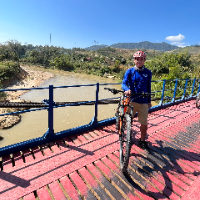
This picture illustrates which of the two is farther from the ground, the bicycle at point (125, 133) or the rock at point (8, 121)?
the bicycle at point (125, 133)

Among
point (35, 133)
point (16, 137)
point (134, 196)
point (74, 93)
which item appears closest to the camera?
point (134, 196)

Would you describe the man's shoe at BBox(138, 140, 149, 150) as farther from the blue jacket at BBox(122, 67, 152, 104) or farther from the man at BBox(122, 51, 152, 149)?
the blue jacket at BBox(122, 67, 152, 104)

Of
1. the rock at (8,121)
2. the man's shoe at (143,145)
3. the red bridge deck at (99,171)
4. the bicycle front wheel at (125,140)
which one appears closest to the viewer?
the red bridge deck at (99,171)

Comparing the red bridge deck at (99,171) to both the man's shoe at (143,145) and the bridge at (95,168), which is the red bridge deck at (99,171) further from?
the man's shoe at (143,145)

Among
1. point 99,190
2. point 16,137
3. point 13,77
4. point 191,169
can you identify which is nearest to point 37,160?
point 99,190

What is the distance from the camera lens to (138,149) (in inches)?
127

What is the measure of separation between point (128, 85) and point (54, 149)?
1919 mm

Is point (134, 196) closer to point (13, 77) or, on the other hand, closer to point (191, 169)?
point (191, 169)

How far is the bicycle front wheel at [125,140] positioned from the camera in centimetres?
237

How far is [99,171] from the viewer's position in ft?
8.30

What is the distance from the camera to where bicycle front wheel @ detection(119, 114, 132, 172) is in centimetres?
237

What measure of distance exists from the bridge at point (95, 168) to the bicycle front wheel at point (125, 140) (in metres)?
0.22

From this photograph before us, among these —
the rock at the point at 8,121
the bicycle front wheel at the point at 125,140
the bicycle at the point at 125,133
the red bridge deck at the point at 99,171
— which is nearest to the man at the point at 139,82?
the bicycle at the point at 125,133

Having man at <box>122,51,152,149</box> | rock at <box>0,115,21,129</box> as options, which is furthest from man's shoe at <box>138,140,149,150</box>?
rock at <box>0,115,21,129</box>
